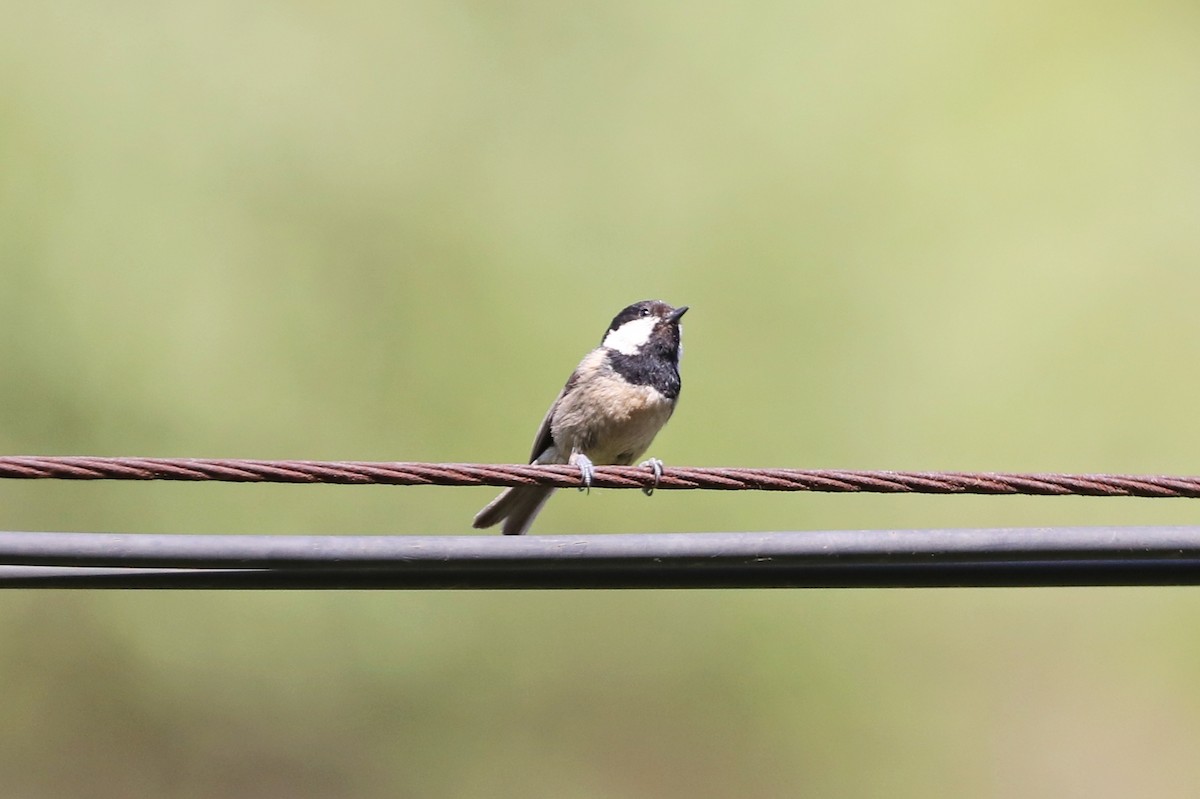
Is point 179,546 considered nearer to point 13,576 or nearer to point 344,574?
point 344,574

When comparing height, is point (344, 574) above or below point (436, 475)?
below

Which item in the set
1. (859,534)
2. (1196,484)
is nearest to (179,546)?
(859,534)

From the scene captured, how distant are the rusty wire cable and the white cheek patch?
3026 mm

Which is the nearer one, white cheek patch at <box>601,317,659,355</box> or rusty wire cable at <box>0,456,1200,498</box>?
rusty wire cable at <box>0,456,1200,498</box>

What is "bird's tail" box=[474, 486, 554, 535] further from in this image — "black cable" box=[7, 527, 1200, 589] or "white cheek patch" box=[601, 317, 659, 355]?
"black cable" box=[7, 527, 1200, 589]

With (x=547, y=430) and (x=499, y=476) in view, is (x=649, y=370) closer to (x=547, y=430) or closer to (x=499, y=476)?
(x=547, y=430)

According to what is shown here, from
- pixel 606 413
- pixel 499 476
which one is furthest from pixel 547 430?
pixel 499 476

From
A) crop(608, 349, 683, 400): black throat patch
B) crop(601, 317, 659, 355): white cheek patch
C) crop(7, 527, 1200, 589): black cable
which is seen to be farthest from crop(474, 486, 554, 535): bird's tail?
crop(7, 527, 1200, 589): black cable

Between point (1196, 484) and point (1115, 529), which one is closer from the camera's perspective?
point (1115, 529)

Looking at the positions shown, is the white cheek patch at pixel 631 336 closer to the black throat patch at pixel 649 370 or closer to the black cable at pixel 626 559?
the black throat patch at pixel 649 370

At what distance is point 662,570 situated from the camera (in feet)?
9.16

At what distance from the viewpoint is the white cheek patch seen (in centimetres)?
594

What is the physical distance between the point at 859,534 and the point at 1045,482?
471 millimetres

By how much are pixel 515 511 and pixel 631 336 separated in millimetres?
1127
